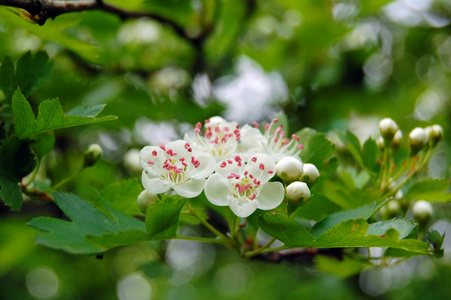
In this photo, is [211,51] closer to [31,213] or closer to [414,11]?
[31,213]

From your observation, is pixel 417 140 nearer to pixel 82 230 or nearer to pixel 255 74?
pixel 82 230

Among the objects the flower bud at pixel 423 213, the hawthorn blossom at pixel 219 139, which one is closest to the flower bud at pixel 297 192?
the hawthorn blossom at pixel 219 139

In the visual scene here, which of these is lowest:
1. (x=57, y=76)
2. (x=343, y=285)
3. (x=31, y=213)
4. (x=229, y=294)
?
(x=229, y=294)

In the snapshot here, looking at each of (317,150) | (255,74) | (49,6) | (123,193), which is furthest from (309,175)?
(255,74)

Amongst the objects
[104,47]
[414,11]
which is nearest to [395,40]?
[414,11]

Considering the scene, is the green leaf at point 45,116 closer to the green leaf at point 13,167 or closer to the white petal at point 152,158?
the green leaf at point 13,167

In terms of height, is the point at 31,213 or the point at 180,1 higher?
the point at 180,1

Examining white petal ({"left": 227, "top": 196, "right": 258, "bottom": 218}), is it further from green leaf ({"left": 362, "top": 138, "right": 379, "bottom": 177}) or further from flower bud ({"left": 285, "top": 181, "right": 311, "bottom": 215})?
green leaf ({"left": 362, "top": 138, "right": 379, "bottom": 177})

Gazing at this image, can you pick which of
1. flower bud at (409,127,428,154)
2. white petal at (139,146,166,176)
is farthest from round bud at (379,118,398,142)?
white petal at (139,146,166,176)
